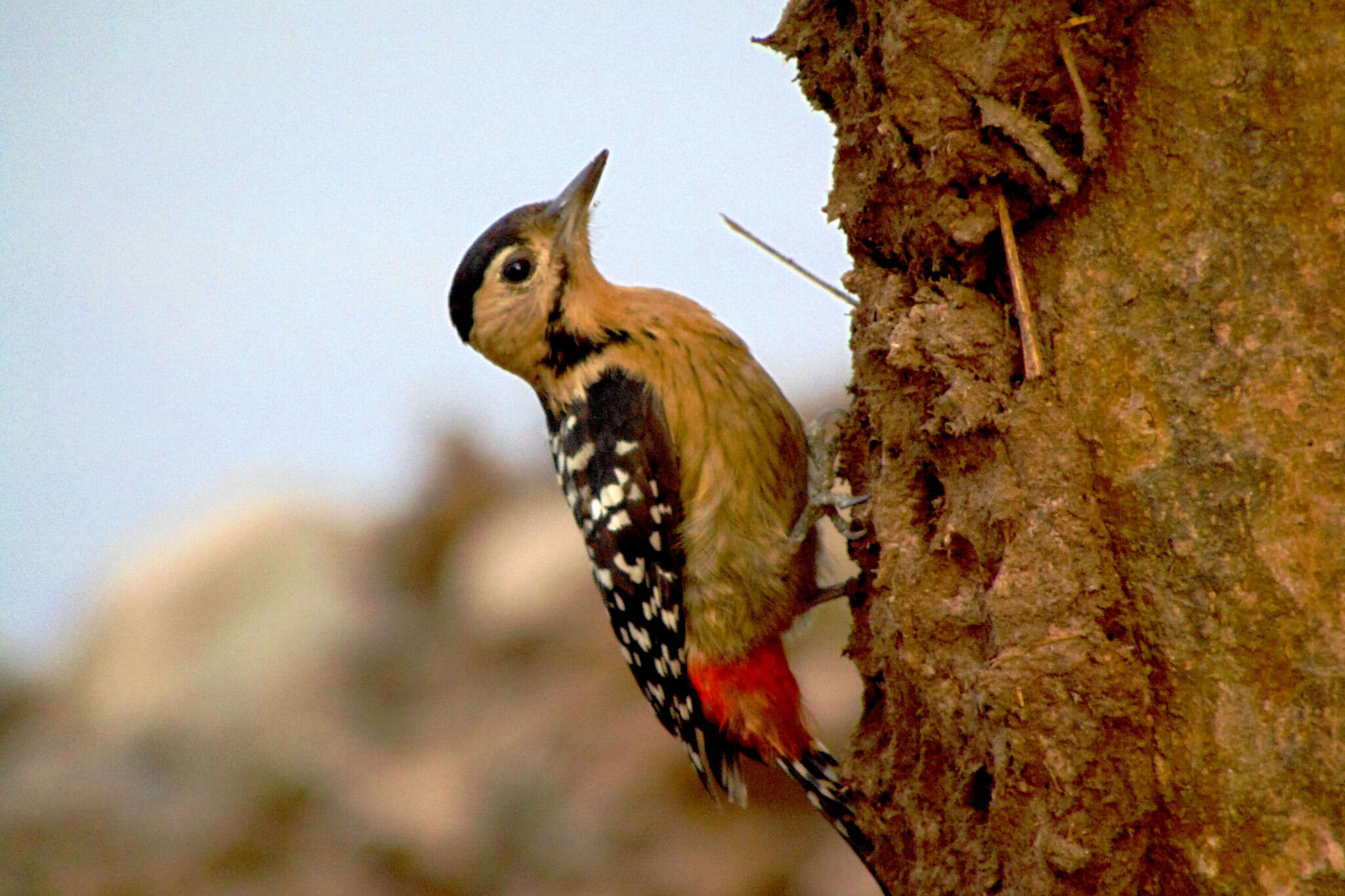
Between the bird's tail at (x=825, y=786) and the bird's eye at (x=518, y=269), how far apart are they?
165cm

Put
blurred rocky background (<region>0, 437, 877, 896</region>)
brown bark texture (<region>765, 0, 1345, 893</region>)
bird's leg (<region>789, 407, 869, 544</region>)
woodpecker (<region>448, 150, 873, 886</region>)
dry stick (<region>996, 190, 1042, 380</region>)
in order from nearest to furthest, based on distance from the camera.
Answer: brown bark texture (<region>765, 0, 1345, 893</region>) < dry stick (<region>996, 190, 1042, 380</region>) < bird's leg (<region>789, 407, 869, 544</region>) < woodpecker (<region>448, 150, 873, 886</region>) < blurred rocky background (<region>0, 437, 877, 896</region>)

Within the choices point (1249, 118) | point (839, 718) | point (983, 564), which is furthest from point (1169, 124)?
point (839, 718)

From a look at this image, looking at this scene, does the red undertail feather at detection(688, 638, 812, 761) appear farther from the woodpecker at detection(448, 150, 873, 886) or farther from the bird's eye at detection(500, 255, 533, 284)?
the bird's eye at detection(500, 255, 533, 284)

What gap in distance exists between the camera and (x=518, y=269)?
385 centimetres

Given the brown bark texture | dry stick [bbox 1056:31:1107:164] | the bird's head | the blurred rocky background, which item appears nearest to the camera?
the brown bark texture

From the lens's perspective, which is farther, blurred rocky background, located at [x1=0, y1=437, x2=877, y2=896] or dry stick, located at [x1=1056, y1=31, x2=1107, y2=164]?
blurred rocky background, located at [x1=0, y1=437, x2=877, y2=896]

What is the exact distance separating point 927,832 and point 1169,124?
4.64 ft

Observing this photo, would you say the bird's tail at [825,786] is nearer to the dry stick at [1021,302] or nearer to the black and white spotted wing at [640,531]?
the black and white spotted wing at [640,531]

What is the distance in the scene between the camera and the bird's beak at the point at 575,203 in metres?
3.89


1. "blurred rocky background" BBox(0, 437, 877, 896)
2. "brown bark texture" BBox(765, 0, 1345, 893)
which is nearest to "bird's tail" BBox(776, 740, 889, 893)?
"brown bark texture" BBox(765, 0, 1345, 893)

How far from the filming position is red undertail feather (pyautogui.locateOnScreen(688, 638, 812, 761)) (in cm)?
355

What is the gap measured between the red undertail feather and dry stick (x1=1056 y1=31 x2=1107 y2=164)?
1949 mm

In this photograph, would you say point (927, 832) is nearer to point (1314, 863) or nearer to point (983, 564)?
point (983, 564)

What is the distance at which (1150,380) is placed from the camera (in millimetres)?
2023
